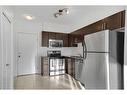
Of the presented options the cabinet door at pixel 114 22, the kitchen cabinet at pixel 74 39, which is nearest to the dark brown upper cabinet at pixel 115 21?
the cabinet door at pixel 114 22

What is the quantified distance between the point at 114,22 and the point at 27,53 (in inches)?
147

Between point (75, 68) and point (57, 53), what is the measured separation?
1.47 meters

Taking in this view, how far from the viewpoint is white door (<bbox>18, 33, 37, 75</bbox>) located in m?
4.86

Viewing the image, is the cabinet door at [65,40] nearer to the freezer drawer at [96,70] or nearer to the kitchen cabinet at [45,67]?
the kitchen cabinet at [45,67]

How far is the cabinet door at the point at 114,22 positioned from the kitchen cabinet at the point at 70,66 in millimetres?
2123

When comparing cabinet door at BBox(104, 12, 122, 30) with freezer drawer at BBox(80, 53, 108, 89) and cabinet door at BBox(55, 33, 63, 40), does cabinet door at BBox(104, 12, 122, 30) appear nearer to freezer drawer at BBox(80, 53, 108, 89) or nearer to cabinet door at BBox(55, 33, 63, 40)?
freezer drawer at BBox(80, 53, 108, 89)

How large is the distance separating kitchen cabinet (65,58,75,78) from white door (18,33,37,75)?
4.85ft

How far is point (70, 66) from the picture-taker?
4.74m

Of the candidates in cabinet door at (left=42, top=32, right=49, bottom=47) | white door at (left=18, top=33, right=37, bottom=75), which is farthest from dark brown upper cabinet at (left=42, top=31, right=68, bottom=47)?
white door at (left=18, top=33, right=37, bottom=75)

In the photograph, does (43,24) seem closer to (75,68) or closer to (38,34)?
(38,34)

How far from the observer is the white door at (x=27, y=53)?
4.86 meters

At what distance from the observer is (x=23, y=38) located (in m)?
4.96
